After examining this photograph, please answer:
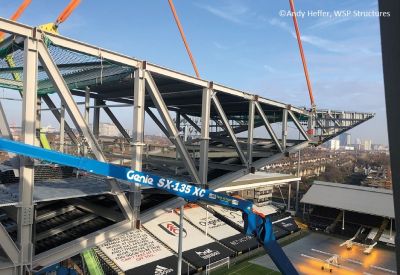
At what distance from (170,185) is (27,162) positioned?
433 cm

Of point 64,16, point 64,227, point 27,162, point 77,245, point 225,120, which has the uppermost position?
point 64,16

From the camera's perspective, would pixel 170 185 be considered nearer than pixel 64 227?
Yes

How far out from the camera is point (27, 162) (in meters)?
9.31

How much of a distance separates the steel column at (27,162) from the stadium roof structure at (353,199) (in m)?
41.5

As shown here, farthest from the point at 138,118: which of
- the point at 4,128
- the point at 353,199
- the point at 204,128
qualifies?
the point at 353,199

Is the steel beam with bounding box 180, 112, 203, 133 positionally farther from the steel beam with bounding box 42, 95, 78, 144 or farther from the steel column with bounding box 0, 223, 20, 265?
the steel column with bounding box 0, 223, 20, 265

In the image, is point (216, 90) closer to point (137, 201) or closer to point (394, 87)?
point (137, 201)

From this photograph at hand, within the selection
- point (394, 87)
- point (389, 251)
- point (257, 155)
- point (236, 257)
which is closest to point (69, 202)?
point (257, 155)

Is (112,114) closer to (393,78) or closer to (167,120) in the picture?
(167,120)

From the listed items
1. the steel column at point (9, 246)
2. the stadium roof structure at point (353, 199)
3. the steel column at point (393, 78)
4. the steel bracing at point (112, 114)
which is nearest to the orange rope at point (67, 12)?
the steel bracing at point (112, 114)

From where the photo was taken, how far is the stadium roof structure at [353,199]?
42.2 metres

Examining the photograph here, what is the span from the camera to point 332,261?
3189 centimetres

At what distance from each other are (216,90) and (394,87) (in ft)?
39.3

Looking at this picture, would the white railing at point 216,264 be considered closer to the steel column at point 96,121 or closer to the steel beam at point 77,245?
the steel column at point 96,121
